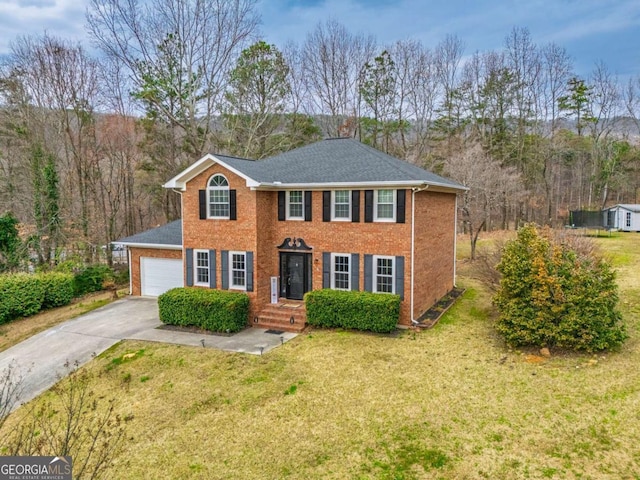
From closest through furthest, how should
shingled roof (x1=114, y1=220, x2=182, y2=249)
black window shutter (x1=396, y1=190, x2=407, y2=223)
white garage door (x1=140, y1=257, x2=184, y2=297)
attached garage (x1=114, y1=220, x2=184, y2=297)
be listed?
black window shutter (x1=396, y1=190, x2=407, y2=223)
shingled roof (x1=114, y1=220, x2=182, y2=249)
attached garage (x1=114, y1=220, x2=184, y2=297)
white garage door (x1=140, y1=257, x2=184, y2=297)

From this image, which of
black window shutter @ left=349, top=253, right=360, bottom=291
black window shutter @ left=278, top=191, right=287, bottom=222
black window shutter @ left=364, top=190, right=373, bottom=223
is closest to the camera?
black window shutter @ left=364, top=190, right=373, bottom=223

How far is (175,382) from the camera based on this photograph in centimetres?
1044

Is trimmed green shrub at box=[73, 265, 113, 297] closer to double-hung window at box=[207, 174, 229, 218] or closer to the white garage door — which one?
the white garage door

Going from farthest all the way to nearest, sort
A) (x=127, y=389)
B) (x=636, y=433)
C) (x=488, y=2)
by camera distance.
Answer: (x=488, y=2) → (x=127, y=389) → (x=636, y=433)

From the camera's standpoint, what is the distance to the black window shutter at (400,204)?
527 inches

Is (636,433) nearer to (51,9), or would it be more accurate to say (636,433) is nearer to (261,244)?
(261,244)

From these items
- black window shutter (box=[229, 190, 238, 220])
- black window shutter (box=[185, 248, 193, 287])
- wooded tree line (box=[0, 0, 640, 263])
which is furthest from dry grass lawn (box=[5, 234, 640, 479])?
wooded tree line (box=[0, 0, 640, 263])

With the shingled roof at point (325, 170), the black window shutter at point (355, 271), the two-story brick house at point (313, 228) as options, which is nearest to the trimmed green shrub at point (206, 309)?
the two-story brick house at point (313, 228)

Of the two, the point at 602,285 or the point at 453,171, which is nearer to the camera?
the point at 602,285

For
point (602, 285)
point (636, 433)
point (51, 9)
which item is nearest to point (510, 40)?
point (602, 285)

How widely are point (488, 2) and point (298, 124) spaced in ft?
50.9

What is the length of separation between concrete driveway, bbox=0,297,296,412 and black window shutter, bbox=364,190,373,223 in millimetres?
4768

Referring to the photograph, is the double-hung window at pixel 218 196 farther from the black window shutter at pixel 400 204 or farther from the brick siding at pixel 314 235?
the black window shutter at pixel 400 204

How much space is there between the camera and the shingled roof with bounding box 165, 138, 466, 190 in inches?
544
